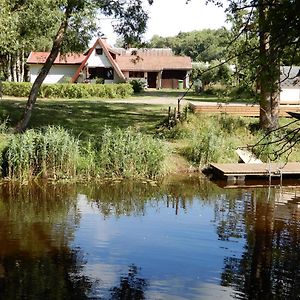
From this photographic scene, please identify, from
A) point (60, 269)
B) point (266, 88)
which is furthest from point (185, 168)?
point (266, 88)

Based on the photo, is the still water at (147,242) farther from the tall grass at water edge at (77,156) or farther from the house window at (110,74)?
the house window at (110,74)

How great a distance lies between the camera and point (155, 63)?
48875 millimetres

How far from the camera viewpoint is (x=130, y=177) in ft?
54.0

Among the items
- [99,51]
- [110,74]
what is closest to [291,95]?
[110,74]

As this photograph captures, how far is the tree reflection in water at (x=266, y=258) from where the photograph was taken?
8430 millimetres

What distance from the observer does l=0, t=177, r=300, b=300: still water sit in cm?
835

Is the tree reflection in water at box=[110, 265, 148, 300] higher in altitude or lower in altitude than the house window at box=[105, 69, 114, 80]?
lower

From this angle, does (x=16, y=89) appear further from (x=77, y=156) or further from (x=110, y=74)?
(x=77, y=156)

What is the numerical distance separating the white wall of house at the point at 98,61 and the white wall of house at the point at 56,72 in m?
1.84

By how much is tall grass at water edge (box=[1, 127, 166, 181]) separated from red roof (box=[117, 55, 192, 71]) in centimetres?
3095

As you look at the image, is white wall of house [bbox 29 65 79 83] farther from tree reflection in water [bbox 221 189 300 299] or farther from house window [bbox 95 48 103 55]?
tree reflection in water [bbox 221 189 300 299]

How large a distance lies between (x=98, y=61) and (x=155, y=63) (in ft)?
23.0

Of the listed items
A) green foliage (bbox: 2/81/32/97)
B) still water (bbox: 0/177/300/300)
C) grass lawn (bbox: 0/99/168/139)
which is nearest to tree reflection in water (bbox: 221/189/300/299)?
still water (bbox: 0/177/300/300)

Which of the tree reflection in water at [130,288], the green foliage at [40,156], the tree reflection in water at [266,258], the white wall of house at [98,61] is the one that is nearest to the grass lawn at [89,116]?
the green foliage at [40,156]
